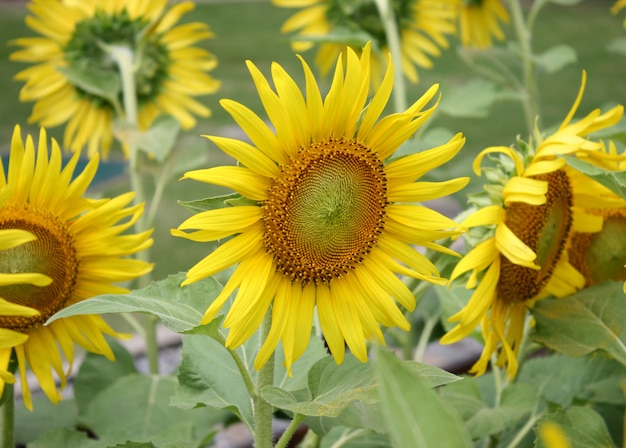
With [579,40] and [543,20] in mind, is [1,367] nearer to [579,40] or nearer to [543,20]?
[579,40]

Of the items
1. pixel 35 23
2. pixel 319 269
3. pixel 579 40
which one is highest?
pixel 579 40

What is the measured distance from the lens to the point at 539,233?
723mm

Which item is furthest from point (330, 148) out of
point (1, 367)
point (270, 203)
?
A: point (1, 367)

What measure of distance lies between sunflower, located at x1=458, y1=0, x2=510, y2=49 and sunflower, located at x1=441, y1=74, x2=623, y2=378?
654 millimetres

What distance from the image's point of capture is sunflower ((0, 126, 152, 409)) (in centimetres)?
68

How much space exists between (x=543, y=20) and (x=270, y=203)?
4222 mm

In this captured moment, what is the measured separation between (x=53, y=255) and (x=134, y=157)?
0.37 meters

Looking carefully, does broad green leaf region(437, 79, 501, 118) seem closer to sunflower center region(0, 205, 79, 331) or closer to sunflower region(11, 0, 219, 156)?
sunflower region(11, 0, 219, 156)

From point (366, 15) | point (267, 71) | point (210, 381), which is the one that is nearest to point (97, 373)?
point (210, 381)

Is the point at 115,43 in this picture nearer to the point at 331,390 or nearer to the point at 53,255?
the point at 53,255

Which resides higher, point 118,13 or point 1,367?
point 118,13

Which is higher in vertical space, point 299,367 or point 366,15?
point 366,15

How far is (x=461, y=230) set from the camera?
646mm

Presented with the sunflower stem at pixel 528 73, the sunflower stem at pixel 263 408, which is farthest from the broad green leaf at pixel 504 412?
the sunflower stem at pixel 528 73
